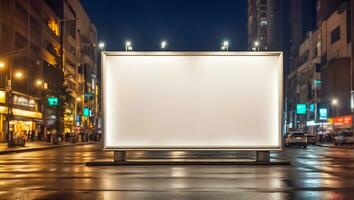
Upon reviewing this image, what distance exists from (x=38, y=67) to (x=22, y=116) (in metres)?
11.2

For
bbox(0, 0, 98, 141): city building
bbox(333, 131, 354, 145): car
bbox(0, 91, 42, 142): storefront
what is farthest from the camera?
bbox(0, 91, 42, 142): storefront

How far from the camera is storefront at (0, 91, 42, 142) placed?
72500 mm

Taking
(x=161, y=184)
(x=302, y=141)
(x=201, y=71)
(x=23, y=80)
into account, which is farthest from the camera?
(x=23, y=80)

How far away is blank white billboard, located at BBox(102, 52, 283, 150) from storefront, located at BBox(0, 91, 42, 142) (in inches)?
1719

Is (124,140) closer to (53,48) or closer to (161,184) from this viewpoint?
(161,184)

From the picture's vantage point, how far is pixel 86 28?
152000mm

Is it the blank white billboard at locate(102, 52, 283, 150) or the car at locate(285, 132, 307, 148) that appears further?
the car at locate(285, 132, 307, 148)

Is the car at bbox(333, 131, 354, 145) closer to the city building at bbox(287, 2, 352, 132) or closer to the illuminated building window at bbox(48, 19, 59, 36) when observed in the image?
the city building at bbox(287, 2, 352, 132)

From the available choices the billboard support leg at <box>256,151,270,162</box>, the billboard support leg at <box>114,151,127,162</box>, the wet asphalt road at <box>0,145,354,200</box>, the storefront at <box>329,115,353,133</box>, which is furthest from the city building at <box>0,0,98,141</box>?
the storefront at <box>329,115,353,133</box>

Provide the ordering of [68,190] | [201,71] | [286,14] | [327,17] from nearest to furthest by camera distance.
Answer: [68,190] < [201,71] < [327,17] < [286,14]

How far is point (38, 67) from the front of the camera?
88.6m

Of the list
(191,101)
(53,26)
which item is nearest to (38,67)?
(53,26)

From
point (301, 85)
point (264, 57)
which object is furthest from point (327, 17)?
point (264, 57)

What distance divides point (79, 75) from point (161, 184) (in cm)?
12046
